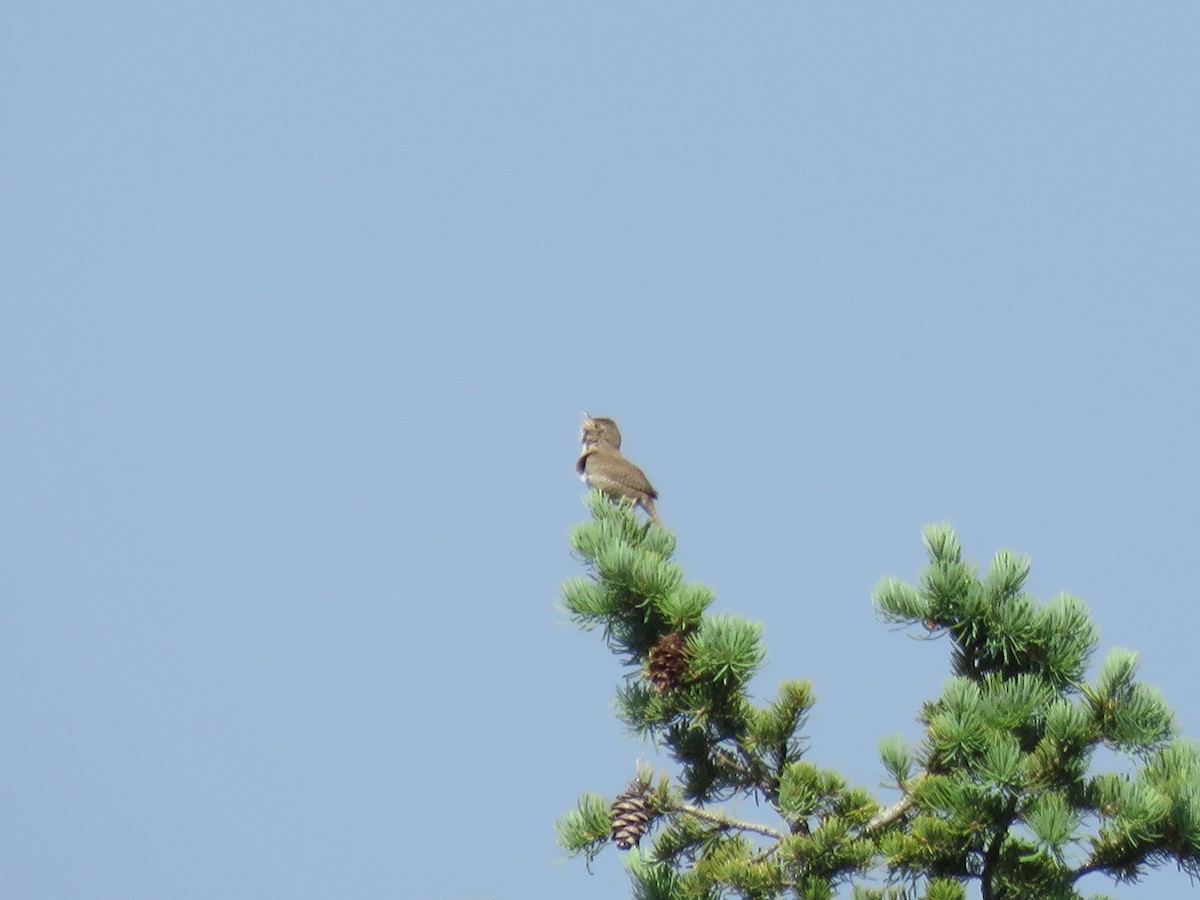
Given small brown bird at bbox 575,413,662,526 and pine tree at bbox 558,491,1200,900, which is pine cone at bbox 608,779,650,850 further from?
small brown bird at bbox 575,413,662,526

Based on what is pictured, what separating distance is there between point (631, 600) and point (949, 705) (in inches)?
49.1

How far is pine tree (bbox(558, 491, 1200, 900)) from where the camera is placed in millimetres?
5621

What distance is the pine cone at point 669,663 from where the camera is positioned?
5.99 m

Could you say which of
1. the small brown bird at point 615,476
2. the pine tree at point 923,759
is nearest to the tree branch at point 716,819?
the pine tree at point 923,759

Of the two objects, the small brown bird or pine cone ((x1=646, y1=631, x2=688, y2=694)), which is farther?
the small brown bird

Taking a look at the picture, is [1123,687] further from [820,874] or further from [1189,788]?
[820,874]

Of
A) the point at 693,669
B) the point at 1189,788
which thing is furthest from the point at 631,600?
the point at 1189,788

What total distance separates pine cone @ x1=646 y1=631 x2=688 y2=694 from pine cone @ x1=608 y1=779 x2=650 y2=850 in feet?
1.36

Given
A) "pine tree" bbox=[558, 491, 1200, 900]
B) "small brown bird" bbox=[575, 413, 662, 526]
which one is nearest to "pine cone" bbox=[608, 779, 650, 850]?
"pine tree" bbox=[558, 491, 1200, 900]

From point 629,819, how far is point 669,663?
23.2 inches

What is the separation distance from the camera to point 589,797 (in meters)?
6.09

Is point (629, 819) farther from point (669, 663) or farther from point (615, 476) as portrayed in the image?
point (615, 476)

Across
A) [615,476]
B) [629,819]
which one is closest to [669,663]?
[629,819]

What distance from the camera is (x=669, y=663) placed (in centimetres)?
600
